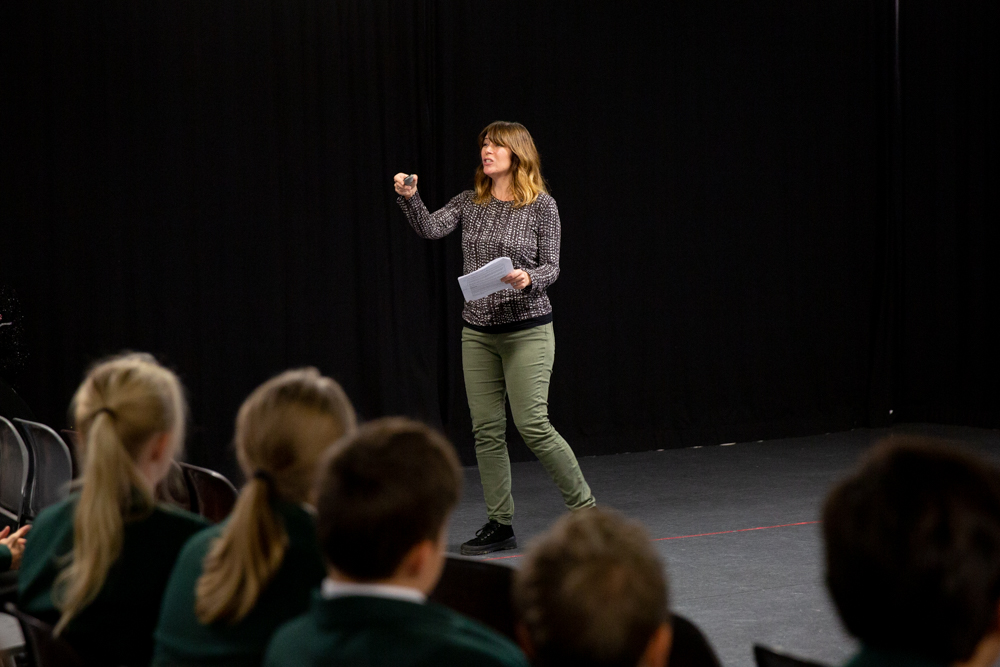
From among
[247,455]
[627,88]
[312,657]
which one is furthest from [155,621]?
[627,88]

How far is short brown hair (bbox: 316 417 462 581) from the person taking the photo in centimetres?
122

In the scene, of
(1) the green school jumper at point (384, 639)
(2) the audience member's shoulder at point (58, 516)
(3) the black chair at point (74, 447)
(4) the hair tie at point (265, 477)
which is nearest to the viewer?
(1) the green school jumper at point (384, 639)

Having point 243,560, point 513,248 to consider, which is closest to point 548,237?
point 513,248

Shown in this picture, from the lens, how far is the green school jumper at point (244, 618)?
4.62ft

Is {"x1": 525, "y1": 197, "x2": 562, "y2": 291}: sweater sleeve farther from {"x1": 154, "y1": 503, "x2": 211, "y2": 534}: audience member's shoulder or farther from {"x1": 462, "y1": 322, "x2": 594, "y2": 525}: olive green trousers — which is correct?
{"x1": 154, "y1": 503, "x2": 211, "y2": 534}: audience member's shoulder

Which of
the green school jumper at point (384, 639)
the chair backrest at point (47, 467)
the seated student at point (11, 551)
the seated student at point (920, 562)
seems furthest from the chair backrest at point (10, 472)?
the seated student at point (920, 562)

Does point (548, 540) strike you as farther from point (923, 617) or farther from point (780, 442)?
point (780, 442)

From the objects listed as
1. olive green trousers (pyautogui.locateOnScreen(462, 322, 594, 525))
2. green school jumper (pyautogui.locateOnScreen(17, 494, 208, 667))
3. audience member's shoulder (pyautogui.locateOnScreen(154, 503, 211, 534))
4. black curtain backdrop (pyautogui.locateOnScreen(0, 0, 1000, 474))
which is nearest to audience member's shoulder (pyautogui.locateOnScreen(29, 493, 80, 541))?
green school jumper (pyautogui.locateOnScreen(17, 494, 208, 667))

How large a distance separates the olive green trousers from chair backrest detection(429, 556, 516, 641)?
2.16 meters

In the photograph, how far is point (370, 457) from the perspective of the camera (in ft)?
4.09

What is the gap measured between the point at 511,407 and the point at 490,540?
49cm

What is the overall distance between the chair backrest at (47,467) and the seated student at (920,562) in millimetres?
1981

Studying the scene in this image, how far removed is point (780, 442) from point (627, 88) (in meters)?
2.23

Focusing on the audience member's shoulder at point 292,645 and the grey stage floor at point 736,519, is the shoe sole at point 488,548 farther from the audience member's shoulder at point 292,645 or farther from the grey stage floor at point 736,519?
the audience member's shoulder at point 292,645
